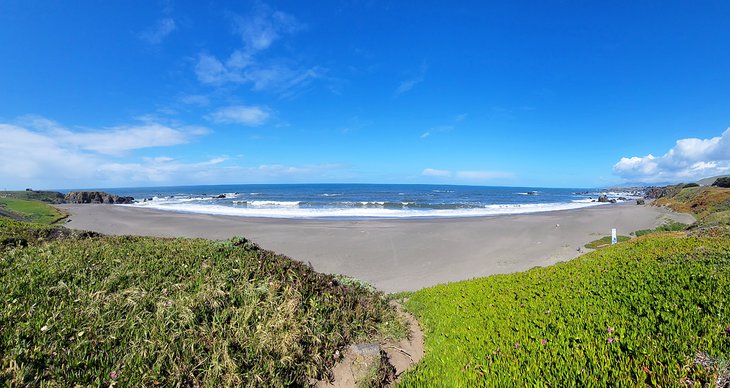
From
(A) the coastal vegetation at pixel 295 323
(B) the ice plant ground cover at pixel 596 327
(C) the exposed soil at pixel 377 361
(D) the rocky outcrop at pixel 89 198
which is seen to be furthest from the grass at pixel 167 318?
(D) the rocky outcrop at pixel 89 198

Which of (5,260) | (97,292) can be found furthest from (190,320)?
(5,260)

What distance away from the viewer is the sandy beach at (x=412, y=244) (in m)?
12.7

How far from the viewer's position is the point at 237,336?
11.4ft

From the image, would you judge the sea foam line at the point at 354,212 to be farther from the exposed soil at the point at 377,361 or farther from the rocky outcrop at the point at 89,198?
the rocky outcrop at the point at 89,198

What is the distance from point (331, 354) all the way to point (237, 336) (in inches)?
43.1

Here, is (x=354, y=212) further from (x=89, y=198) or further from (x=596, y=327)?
(x=89, y=198)

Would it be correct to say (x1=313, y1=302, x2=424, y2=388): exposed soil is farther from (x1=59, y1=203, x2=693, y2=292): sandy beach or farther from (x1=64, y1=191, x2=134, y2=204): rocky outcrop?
(x1=64, y1=191, x2=134, y2=204): rocky outcrop

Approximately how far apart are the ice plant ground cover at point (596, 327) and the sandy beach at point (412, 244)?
5.82 m

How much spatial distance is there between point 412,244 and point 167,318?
15.4m

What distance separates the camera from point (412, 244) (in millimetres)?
17969

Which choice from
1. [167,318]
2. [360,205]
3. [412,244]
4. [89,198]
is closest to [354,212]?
[360,205]

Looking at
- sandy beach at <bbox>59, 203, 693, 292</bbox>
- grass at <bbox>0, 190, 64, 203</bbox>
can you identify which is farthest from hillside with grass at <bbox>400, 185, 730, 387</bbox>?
grass at <bbox>0, 190, 64, 203</bbox>

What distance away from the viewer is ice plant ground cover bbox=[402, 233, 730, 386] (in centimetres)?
286

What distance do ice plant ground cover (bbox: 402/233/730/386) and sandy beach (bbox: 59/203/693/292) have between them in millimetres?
5822
